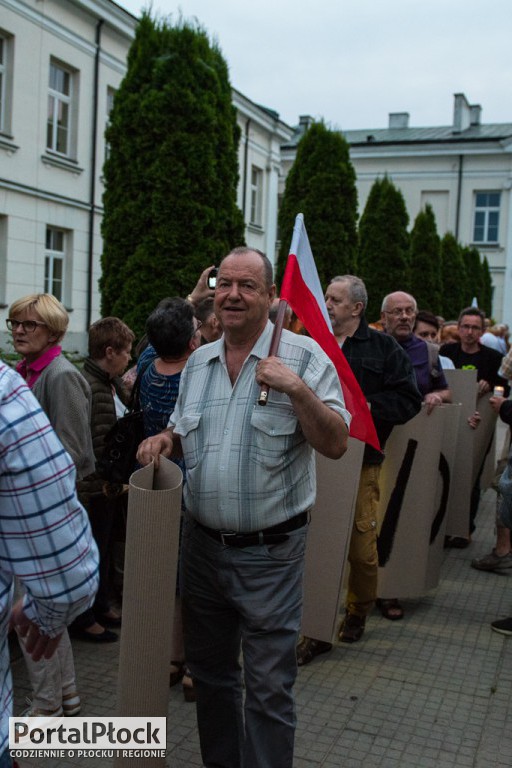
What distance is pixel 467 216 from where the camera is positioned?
37.9m

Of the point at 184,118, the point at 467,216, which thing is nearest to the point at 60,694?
the point at 184,118

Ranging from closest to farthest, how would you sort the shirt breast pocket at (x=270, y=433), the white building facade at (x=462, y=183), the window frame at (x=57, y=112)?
the shirt breast pocket at (x=270, y=433) → the window frame at (x=57, y=112) → the white building facade at (x=462, y=183)

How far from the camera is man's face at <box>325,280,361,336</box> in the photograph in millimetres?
4750

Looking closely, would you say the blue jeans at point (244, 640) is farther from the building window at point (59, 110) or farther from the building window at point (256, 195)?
the building window at point (256, 195)

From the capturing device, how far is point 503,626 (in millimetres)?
5164

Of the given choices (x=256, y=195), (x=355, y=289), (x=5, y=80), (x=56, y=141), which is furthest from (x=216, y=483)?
(x=256, y=195)

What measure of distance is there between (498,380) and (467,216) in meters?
32.1

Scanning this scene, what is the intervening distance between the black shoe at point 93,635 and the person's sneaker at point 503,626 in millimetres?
2337

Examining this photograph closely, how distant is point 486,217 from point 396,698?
36.8 m

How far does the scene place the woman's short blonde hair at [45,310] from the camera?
3.91 m

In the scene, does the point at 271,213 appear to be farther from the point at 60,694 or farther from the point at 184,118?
the point at 60,694

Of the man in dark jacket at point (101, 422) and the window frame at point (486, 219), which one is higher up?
the window frame at point (486, 219)

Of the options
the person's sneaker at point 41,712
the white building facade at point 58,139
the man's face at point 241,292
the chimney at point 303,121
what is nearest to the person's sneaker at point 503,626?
the person's sneaker at point 41,712

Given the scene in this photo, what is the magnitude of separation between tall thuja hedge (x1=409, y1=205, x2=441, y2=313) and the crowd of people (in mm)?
21006
